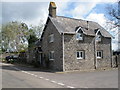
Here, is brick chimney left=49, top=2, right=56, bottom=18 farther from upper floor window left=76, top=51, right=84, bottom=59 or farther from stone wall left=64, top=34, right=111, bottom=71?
upper floor window left=76, top=51, right=84, bottom=59

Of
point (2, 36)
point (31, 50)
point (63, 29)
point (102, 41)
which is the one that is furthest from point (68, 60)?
point (2, 36)

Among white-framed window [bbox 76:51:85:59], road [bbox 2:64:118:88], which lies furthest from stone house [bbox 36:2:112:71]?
road [bbox 2:64:118:88]

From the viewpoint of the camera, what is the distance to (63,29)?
81.1ft

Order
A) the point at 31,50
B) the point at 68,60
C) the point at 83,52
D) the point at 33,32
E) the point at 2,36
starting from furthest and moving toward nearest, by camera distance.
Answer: the point at 2,36
the point at 33,32
the point at 31,50
the point at 83,52
the point at 68,60

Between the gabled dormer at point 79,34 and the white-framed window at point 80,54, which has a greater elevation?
the gabled dormer at point 79,34

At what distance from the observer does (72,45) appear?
24594mm

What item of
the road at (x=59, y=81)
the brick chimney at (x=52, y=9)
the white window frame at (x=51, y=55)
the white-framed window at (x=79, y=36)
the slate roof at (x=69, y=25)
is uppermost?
the brick chimney at (x=52, y=9)

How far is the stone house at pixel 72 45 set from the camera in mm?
24109

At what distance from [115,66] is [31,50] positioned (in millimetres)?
16635

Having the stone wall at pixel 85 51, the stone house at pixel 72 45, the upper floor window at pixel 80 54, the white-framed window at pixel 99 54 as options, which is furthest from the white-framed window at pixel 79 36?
the white-framed window at pixel 99 54

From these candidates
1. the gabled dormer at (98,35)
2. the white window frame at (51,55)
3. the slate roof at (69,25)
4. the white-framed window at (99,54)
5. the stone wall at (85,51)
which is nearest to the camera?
the stone wall at (85,51)

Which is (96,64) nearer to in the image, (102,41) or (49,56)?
(102,41)

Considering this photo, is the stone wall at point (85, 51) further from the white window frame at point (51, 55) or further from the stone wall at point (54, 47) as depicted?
the white window frame at point (51, 55)

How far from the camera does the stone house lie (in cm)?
2411
